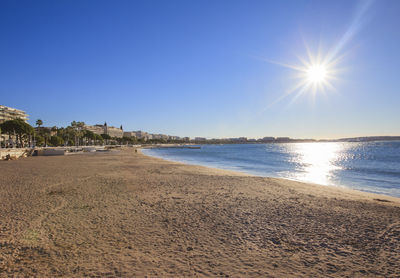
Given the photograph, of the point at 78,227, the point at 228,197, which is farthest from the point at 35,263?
the point at 228,197

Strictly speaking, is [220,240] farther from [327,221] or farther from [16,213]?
[16,213]

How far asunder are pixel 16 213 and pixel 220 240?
652cm

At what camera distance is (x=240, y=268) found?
390 centimetres

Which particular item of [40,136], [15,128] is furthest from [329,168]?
[40,136]

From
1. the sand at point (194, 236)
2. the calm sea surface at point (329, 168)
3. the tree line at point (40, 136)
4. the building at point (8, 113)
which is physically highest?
the building at point (8, 113)

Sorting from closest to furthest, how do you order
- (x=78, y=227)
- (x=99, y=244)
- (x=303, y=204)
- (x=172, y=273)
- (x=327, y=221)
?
(x=172, y=273) < (x=99, y=244) < (x=78, y=227) < (x=327, y=221) < (x=303, y=204)

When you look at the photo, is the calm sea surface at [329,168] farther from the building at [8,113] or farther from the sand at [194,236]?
the building at [8,113]

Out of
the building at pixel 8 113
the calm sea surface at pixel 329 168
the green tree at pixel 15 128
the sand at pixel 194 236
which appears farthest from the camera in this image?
the building at pixel 8 113

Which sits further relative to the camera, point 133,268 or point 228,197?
point 228,197

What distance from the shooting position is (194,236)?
17.2ft

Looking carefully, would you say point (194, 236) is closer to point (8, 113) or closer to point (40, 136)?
point (40, 136)

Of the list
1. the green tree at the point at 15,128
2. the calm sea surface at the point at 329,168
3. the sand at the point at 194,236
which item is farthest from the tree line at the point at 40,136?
the sand at the point at 194,236

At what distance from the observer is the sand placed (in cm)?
388

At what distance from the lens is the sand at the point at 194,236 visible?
388 centimetres
